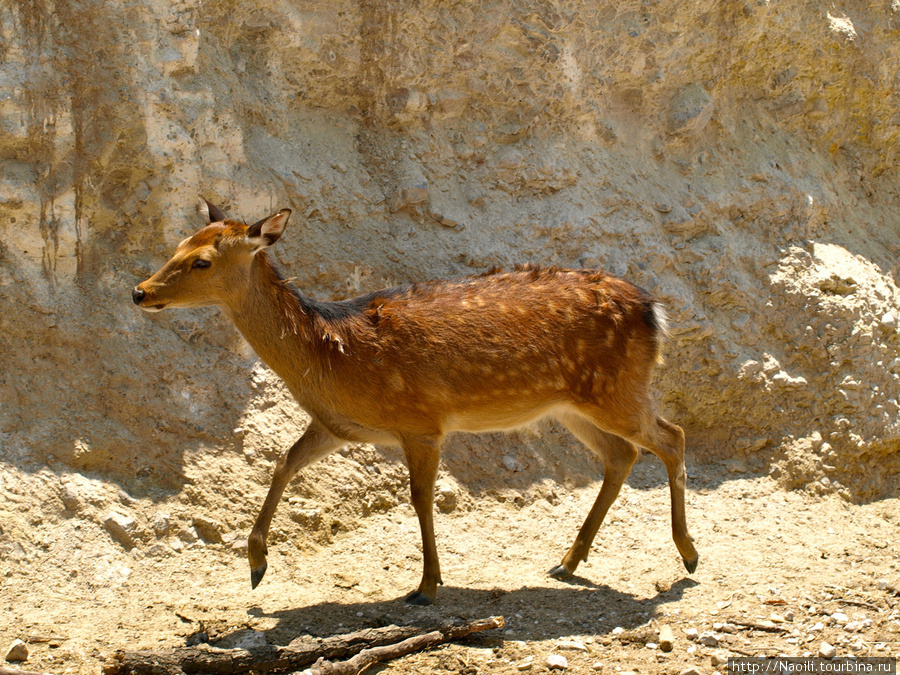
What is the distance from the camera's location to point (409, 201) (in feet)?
23.9

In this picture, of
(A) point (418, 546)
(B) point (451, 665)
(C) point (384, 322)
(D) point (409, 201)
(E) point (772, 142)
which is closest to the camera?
(B) point (451, 665)

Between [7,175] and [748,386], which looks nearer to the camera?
[7,175]

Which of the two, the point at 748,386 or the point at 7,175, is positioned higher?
the point at 7,175

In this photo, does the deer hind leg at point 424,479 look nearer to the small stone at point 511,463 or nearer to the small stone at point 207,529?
the small stone at point 207,529

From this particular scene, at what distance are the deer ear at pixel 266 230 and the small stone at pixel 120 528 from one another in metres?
1.82

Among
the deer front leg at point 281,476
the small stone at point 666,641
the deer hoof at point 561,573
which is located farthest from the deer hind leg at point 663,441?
the deer front leg at point 281,476

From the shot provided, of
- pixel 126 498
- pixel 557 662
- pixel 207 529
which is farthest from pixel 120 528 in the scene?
pixel 557 662

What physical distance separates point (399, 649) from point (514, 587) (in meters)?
1.36

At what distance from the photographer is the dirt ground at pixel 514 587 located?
4.71 meters

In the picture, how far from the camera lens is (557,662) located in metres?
4.59

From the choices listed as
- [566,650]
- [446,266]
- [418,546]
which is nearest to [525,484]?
[418,546]

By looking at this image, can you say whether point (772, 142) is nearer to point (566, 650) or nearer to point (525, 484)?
point (525, 484)

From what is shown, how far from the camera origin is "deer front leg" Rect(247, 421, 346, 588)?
17.8ft

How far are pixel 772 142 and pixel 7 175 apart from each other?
6.48m
